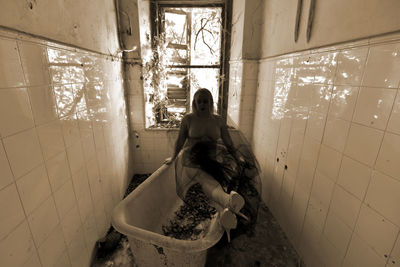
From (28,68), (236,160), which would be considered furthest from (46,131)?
(236,160)

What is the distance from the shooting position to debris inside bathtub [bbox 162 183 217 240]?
1.74 metres

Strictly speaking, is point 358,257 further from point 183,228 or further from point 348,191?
point 183,228

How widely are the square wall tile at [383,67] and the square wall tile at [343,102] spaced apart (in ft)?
0.28

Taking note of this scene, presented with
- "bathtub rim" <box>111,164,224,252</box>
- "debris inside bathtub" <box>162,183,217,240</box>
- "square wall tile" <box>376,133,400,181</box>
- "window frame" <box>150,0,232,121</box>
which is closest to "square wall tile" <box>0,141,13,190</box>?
"bathtub rim" <box>111,164,224,252</box>

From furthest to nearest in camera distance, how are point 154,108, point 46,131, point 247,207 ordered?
point 154,108 < point 247,207 < point 46,131

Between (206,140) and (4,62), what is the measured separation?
4.45 ft

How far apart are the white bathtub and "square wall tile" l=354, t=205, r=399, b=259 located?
0.78 m

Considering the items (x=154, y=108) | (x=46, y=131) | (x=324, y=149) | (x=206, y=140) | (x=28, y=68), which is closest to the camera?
(x=28, y=68)

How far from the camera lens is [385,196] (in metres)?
0.91

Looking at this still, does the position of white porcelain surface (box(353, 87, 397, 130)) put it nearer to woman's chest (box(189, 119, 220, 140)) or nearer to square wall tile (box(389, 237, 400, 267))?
square wall tile (box(389, 237, 400, 267))

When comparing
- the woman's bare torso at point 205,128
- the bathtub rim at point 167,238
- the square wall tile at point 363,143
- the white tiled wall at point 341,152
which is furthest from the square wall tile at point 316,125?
the bathtub rim at point 167,238

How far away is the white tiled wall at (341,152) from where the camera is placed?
2.96 feet

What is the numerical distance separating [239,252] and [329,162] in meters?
1.06

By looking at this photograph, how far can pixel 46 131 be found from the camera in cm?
105
